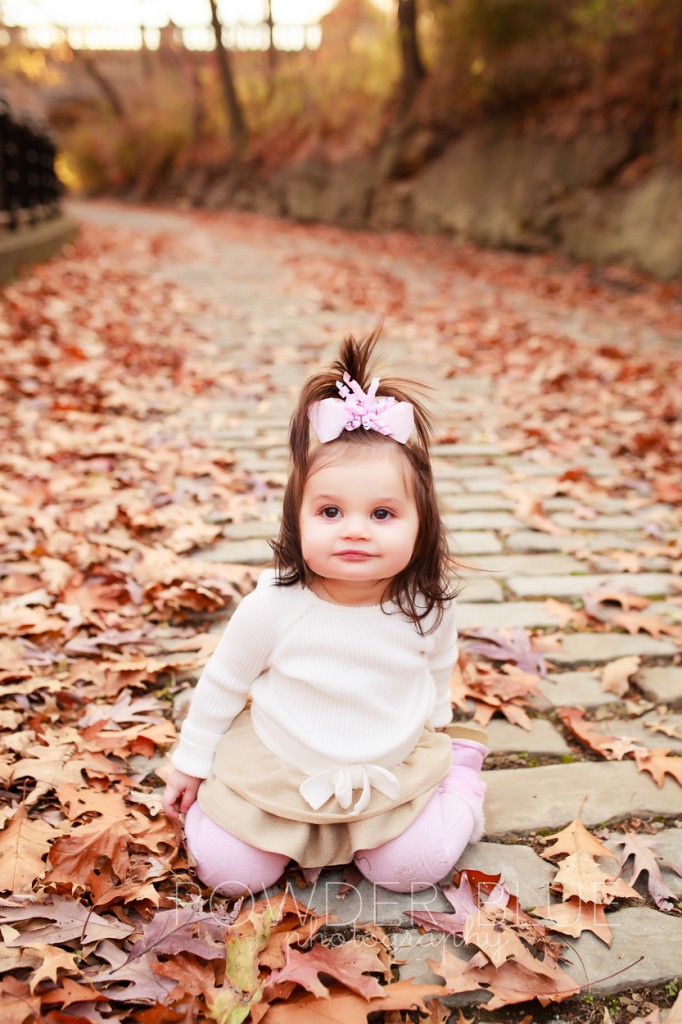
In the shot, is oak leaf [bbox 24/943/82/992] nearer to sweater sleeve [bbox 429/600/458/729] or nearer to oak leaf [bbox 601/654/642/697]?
sweater sleeve [bbox 429/600/458/729]

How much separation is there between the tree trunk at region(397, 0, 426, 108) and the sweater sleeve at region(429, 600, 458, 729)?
14480 mm

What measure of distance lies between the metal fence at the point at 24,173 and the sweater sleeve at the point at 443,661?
8.41 metres

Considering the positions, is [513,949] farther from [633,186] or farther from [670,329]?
[633,186]

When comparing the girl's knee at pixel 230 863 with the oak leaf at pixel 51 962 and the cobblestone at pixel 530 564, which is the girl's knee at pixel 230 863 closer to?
the oak leaf at pixel 51 962

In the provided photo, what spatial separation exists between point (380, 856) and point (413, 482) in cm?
82

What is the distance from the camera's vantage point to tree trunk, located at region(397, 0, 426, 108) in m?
13.8

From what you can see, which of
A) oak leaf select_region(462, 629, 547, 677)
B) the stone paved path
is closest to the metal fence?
the stone paved path

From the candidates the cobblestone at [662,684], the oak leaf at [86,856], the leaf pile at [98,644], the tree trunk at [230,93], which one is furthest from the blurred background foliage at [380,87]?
the oak leaf at [86,856]

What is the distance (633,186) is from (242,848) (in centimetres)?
1010

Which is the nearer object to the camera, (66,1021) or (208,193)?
(66,1021)

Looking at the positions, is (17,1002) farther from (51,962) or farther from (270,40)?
(270,40)

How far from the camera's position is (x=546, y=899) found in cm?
180

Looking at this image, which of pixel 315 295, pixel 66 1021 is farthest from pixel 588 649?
pixel 315 295

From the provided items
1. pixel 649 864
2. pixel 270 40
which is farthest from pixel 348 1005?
pixel 270 40
